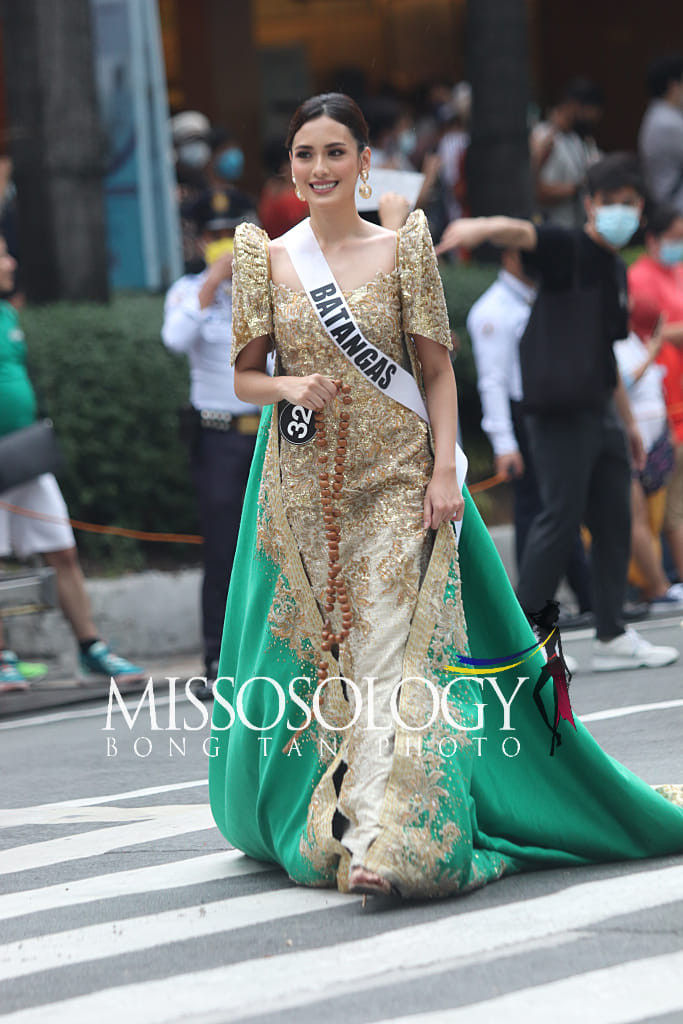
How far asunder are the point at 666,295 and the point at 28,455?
3810 millimetres

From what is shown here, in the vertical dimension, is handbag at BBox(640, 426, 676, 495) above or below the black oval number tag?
below

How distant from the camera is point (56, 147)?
11.4 metres

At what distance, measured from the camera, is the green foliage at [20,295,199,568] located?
10.4 m

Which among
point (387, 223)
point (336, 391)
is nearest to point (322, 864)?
point (336, 391)

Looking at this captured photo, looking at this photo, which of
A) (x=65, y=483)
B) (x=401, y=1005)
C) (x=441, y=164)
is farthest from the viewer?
(x=441, y=164)

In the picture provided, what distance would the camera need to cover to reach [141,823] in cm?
584

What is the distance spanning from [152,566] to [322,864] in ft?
20.5

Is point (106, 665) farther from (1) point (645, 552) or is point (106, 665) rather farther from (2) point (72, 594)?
(1) point (645, 552)

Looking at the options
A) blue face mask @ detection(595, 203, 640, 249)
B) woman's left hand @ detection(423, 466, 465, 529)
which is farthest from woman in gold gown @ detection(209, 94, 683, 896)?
blue face mask @ detection(595, 203, 640, 249)

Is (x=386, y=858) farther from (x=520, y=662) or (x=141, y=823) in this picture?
(x=141, y=823)

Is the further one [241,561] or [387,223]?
[387,223]

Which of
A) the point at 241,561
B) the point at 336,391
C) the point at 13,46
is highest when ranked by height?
the point at 13,46

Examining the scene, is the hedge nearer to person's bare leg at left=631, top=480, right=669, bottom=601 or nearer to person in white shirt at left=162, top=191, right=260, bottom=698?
person in white shirt at left=162, top=191, right=260, bottom=698

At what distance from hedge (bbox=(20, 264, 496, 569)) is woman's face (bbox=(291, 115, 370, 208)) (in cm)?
553
